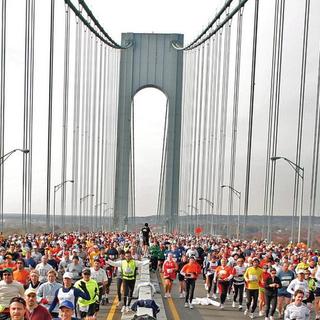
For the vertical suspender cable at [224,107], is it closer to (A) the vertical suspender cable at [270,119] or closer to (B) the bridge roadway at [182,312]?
(A) the vertical suspender cable at [270,119]

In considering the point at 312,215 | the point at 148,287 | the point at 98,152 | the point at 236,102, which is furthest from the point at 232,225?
the point at 148,287

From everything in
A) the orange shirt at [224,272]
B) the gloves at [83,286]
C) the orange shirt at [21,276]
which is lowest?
the orange shirt at [224,272]

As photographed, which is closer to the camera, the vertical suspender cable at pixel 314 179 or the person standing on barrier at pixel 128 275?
the person standing on barrier at pixel 128 275

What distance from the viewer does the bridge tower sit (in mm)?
72312

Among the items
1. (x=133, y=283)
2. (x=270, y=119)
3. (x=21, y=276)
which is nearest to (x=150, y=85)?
(x=270, y=119)

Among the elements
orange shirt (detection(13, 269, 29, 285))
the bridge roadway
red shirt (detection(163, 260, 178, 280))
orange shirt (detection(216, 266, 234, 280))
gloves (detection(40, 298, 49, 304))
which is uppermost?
gloves (detection(40, 298, 49, 304))

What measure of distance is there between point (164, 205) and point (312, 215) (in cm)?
4708

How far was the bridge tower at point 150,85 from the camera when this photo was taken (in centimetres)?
7231

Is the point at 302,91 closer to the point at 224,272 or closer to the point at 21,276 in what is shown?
Result: the point at 224,272

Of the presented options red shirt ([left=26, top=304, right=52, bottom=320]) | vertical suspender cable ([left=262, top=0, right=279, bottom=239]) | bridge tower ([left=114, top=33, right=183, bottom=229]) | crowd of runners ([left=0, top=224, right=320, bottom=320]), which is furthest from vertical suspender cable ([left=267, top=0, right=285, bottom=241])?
bridge tower ([left=114, top=33, right=183, bottom=229])

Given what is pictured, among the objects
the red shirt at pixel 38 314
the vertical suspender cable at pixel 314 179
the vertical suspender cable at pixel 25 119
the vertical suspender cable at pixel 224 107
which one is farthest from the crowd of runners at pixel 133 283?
the vertical suspender cable at pixel 224 107

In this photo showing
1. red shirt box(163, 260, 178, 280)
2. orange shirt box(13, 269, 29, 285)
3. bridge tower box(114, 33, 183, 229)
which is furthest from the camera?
bridge tower box(114, 33, 183, 229)

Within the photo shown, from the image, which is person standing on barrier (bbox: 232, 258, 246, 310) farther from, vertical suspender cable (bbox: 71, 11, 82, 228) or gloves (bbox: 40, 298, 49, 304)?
vertical suspender cable (bbox: 71, 11, 82, 228)

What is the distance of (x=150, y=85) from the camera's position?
245ft
